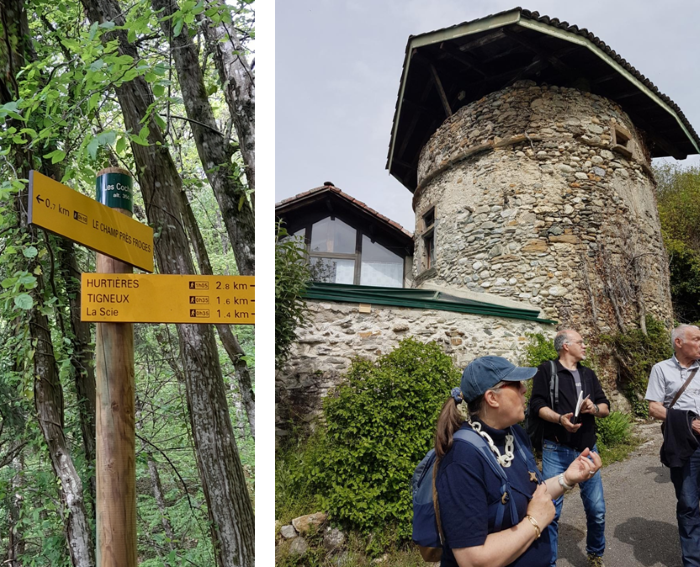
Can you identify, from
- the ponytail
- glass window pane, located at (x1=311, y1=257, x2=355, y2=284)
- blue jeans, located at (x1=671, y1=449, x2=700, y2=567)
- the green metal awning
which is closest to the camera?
the ponytail

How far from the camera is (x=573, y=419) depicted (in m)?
1.97

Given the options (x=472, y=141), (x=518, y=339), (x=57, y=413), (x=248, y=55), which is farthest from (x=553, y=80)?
(x=57, y=413)

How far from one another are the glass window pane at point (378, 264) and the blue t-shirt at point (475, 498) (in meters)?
3.28

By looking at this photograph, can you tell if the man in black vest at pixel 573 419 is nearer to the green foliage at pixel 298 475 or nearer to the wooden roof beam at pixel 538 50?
the green foliage at pixel 298 475

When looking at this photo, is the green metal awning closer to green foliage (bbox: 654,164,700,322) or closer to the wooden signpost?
green foliage (bbox: 654,164,700,322)

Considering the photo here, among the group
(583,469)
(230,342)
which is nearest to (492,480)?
(583,469)

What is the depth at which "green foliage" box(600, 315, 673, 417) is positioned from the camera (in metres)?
2.31

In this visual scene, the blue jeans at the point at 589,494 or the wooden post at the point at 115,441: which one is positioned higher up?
the wooden post at the point at 115,441

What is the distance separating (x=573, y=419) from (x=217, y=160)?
73.3 inches

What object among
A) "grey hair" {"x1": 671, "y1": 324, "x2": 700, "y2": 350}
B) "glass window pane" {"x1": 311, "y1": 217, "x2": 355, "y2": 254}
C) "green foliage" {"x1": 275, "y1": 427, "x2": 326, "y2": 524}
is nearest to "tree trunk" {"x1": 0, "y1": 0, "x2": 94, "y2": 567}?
"green foliage" {"x1": 275, "y1": 427, "x2": 326, "y2": 524}

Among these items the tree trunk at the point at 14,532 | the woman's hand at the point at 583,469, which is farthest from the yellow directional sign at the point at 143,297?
the tree trunk at the point at 14,532

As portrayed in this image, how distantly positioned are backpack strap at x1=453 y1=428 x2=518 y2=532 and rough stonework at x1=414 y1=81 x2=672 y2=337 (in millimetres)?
1565

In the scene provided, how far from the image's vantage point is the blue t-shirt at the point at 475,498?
3.26 feet

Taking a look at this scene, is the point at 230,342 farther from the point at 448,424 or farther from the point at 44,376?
the point at 448,424
